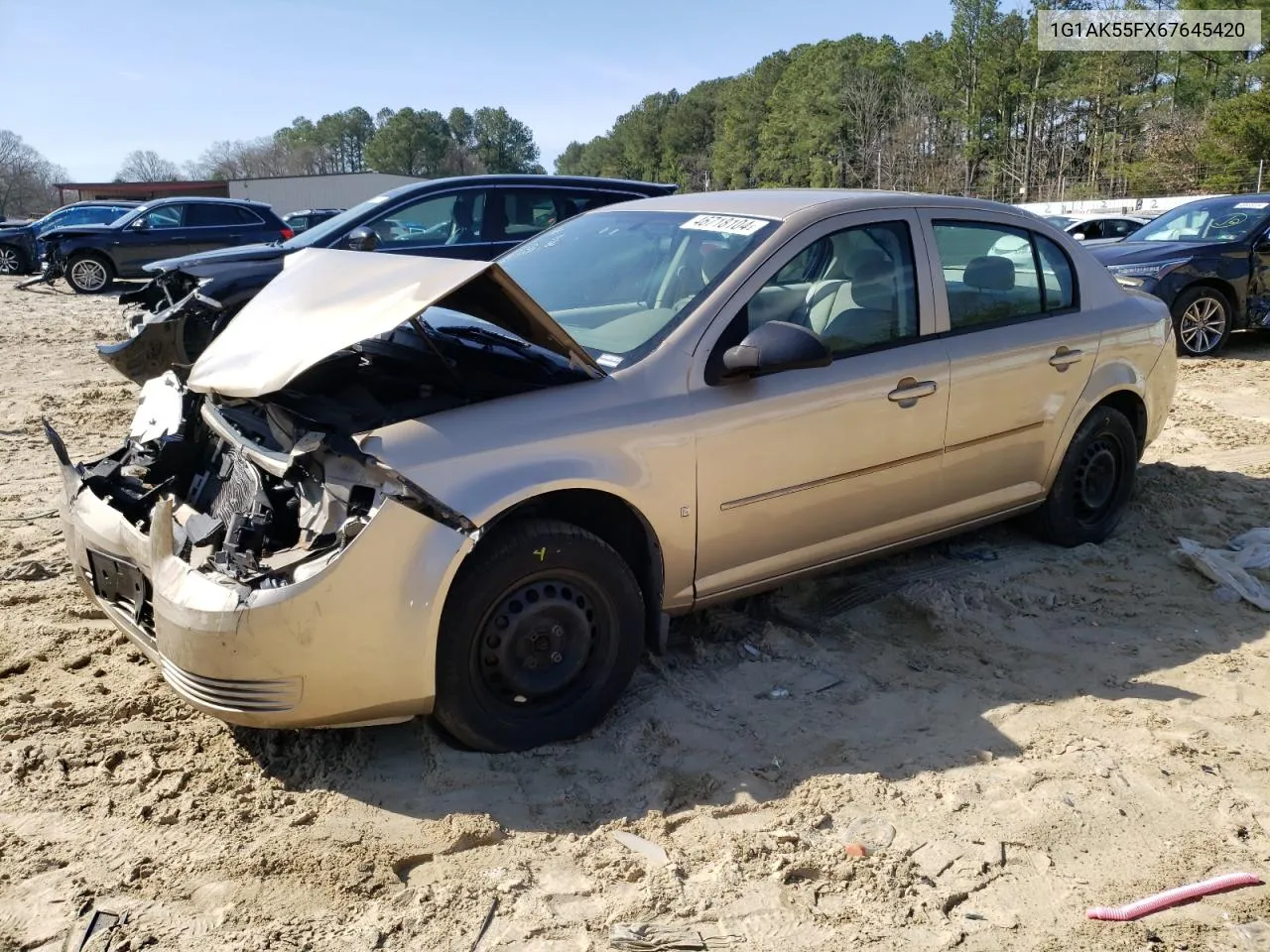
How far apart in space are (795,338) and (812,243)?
644 mm

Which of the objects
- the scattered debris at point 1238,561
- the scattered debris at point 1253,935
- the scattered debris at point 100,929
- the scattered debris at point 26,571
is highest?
the scattered debris at point 26,571

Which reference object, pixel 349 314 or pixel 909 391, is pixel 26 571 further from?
pixel 909 391

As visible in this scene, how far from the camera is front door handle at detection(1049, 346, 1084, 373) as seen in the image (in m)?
4.75

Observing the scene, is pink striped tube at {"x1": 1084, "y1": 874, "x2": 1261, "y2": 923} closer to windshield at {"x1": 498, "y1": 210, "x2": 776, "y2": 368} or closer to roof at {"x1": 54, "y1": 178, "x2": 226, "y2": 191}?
windshield at {"x1": 498, "y1": 210, "x2": 776, "y2": 368}

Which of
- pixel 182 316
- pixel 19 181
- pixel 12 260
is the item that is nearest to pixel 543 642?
pixel 182 316

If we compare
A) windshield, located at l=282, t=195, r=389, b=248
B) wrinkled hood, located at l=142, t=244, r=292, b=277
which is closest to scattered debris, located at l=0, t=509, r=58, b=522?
wrinkled hood, located at l=142, t=244, r=292, b=277

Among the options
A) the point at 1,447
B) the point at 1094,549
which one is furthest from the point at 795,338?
the point at 1,447

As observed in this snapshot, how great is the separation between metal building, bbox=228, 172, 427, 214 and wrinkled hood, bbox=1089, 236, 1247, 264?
224ft

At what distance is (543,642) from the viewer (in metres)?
3.33

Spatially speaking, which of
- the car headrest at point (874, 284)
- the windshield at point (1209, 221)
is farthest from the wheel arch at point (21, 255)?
the car headrest at point (874, 284)

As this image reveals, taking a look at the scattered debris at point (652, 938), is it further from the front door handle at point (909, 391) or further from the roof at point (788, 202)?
A: the roof at point (788, 202)

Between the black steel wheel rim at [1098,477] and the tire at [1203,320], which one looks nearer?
the black steel wheel rim at [1098,477]

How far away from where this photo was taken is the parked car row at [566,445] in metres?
3.01

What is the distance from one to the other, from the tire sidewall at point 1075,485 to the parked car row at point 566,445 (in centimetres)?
3
